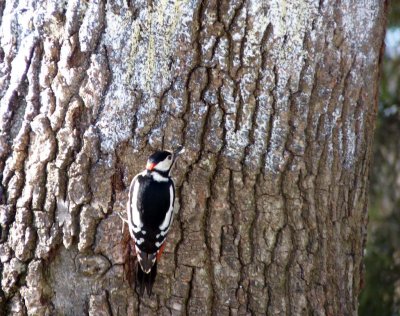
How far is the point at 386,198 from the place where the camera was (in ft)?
17.9

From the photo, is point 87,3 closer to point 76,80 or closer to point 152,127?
point 76,80

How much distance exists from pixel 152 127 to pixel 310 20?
2.73ft

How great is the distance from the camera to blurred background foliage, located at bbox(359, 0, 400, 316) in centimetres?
493

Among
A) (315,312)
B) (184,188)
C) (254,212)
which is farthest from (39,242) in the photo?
(315,312)

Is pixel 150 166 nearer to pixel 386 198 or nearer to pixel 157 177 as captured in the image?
pixel 157 177

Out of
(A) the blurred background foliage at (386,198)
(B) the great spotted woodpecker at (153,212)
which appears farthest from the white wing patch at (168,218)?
(A) the blurred background foliage at (386,198)

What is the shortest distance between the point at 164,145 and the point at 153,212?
1.00 feet

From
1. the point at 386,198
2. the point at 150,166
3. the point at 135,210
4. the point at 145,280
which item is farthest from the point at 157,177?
the point at 386,198

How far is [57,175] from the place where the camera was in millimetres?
2814

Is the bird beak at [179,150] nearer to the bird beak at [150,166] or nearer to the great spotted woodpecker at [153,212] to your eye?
the great spotted woodpecker at [153,212]

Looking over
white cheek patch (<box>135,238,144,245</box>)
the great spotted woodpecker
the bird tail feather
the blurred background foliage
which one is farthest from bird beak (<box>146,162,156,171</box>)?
the blurred background foliage

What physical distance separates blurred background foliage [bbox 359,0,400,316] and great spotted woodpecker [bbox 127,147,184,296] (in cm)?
252

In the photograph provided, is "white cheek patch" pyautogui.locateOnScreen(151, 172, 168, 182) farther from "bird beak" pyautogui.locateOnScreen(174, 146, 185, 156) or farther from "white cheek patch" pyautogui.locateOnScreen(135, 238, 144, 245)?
"white cheek patch" pyautogui.locateOnScreen(135, 238, 144, 245)

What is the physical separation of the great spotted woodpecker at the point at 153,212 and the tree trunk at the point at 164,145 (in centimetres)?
4
